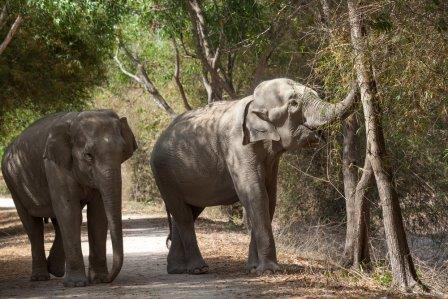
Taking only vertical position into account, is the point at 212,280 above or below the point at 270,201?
below

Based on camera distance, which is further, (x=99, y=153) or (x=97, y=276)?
(x=97, y=276)

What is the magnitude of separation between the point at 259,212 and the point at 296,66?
8.83 m

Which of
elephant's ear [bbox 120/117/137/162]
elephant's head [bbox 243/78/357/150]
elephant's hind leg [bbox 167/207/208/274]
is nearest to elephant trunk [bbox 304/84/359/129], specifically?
elephant's head [bbox 243/78/357/150]

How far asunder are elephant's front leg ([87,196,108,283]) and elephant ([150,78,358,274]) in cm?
149

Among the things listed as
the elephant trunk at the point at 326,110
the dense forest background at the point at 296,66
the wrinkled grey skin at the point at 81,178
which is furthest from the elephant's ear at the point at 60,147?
the dense forest background at the point at 296,66

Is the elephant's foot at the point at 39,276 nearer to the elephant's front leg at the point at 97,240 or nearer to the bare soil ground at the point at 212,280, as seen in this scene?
the bare soil ground at the point at 212,280

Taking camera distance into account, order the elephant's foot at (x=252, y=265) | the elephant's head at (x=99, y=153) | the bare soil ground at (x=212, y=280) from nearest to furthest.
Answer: the bare soil ground at (x=212, y=280) < the elephant's head at (x=99, y=153) < the elephant's foot at (x=252, y=265)

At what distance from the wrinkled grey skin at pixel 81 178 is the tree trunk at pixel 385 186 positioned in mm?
3240

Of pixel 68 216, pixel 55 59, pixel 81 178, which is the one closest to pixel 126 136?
pixel 81 178

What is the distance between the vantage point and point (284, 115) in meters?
13.3

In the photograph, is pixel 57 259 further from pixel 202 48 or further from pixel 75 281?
pixel 202 48

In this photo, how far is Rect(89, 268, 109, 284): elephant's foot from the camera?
13072 millimetres

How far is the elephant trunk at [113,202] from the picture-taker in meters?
12.3

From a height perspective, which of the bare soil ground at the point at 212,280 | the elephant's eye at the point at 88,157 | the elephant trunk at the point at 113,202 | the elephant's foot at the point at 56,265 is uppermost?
the elephant's eye at the point at 88,157
